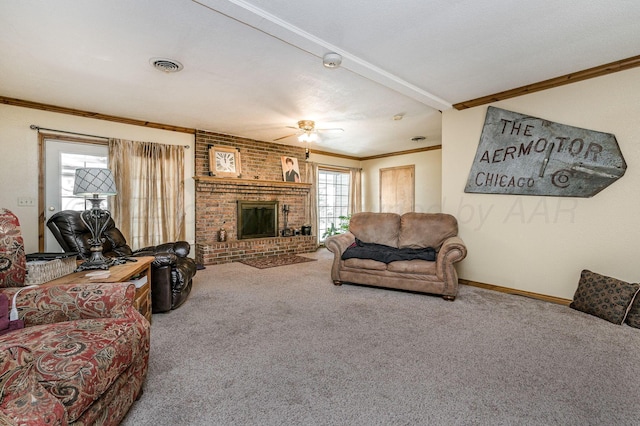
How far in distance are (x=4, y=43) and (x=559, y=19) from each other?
4.41 meters

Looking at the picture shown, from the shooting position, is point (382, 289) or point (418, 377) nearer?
point (418, 377)

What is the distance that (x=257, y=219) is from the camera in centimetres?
618

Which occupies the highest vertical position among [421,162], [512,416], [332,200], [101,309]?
[421,162]

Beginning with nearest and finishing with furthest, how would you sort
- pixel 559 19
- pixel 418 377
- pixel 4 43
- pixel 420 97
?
pixel 418 377 → pixel 559 19 → pixel 4 43 → pixel 420 97

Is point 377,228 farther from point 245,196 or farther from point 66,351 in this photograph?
point 66,351

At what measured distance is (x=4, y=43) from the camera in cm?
255

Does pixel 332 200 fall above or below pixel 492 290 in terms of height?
A: above

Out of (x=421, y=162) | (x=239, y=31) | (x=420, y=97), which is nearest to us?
(x=239, y=31)

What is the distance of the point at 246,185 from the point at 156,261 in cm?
327

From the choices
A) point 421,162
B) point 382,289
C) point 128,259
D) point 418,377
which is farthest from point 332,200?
point 418,377

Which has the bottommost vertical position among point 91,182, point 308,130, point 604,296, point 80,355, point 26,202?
point 604,296

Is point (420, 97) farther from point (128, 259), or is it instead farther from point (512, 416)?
point (128, 259)

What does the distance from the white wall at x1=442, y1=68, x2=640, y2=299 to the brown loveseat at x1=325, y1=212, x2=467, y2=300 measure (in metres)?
0.42

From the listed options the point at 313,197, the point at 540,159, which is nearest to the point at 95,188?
the point at 540,159
